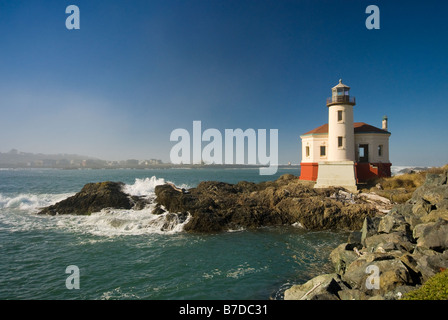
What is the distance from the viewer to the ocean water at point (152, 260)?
8570 millimetres

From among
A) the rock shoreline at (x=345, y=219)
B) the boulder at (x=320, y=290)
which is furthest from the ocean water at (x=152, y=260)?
the rock shoreline at (x=345, y=219)

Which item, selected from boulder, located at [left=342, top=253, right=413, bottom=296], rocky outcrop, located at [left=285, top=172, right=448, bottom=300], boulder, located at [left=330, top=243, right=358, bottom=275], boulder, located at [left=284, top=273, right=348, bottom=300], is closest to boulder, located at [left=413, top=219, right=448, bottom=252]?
rocky outcrop, located at [left=285, top=172, right=448, bottom=300]

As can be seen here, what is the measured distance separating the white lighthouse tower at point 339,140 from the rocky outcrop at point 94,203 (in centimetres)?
1769

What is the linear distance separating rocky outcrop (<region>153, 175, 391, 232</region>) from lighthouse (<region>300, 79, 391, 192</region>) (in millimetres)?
2613

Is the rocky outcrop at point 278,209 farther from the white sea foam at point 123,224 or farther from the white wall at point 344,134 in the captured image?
the white wall at point 344,134

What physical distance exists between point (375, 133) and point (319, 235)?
15495 millimetres

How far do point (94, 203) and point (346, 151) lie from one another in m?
24.0

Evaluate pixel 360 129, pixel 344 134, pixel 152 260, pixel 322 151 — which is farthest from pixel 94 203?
pixel 360 129

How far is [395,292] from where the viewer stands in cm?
597

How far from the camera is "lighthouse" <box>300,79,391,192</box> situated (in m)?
23.2

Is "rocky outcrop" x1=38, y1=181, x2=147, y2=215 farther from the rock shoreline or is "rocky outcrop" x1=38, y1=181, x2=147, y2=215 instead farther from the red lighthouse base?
the red lighthouse base

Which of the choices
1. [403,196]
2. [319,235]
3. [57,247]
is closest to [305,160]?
[403,196]
